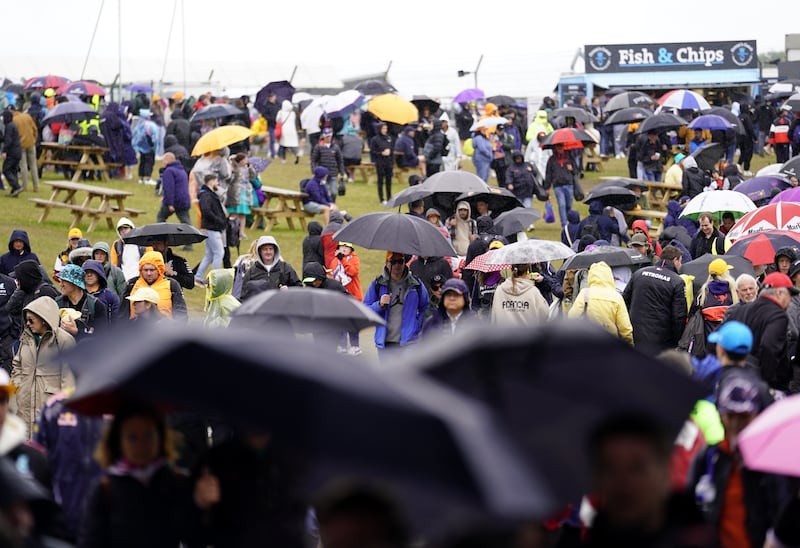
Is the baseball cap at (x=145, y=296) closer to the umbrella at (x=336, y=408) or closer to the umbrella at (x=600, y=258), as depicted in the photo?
the umbrella at (x=600, y=258)

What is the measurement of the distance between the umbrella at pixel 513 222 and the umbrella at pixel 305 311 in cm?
768

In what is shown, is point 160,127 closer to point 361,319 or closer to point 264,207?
point 264,207

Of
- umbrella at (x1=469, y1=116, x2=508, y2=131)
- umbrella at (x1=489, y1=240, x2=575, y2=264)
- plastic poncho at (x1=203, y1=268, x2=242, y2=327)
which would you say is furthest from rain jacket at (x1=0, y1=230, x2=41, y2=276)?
umbrella at (x1=469, y1=116, x2=508, y2=131)

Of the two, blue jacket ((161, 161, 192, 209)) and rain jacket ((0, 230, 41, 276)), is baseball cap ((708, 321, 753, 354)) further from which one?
blue jacket ((161, 161, 192, 209))

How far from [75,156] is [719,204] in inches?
607

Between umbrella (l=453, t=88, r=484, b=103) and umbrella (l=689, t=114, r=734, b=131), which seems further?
umbrella (l=453, t=88, r=484, b=103)

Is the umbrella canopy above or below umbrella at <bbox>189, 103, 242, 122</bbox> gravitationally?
above

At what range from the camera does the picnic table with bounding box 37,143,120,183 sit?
27.0 metres

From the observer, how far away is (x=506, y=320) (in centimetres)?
1162

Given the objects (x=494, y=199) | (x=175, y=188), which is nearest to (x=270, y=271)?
(x=494, y=199)

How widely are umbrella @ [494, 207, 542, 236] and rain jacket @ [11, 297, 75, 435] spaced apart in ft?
25.4

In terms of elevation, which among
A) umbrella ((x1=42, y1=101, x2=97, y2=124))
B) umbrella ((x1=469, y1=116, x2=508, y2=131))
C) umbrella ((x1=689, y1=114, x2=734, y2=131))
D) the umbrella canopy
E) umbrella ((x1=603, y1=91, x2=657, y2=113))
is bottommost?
umbrella ((x1=689, y1=114, x2=734, y2=131))

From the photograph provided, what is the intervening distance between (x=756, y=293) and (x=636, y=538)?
21.5 ft

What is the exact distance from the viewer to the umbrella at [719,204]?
643 inches
